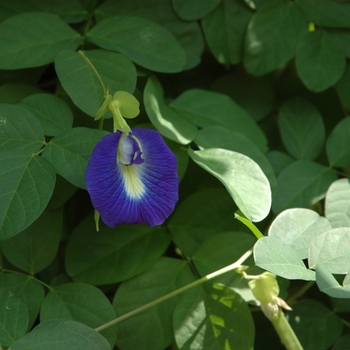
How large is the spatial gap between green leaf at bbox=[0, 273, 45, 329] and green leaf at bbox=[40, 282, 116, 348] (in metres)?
0.01

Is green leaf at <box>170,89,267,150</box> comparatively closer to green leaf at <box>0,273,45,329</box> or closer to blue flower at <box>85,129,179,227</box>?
blue flower at <box>85,129,179,227</box>

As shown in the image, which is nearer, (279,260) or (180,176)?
(279,260)

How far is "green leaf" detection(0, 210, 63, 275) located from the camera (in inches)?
40.3

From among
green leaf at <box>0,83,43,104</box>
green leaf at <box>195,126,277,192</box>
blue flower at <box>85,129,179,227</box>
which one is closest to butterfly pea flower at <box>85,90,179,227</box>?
blue flower at <box>85,129,179,227</box>

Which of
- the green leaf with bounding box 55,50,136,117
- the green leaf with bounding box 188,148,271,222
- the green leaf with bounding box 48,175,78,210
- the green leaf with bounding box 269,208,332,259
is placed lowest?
the green leaf with bounding box 48,175,78,210

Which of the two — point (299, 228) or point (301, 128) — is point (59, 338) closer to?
point (299, 228)

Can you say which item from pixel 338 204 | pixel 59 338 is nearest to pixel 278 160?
pixel 338 204

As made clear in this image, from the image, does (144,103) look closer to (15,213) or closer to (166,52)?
(166,52)

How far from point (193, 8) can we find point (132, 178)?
0.55 meters

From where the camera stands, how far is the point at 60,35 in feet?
3.72

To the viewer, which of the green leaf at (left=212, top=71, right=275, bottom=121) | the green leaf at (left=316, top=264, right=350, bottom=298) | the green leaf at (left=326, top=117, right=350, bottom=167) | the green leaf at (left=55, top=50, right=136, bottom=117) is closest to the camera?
the green leaf at (left=316, top=264, right=350, bottom=298)

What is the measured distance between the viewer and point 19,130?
958 mm

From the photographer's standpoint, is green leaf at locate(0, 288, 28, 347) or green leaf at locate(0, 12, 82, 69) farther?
green leaf at locate(0, 12, 82, 69)

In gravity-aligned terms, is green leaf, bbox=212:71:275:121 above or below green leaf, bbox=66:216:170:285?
above
